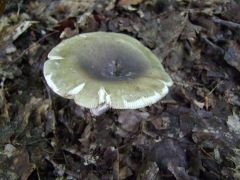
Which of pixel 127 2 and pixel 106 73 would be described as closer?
pixel 106 73

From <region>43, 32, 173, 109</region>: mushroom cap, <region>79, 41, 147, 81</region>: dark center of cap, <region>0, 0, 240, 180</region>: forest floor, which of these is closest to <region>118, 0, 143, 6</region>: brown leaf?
<region>0, 0, 240, 180</region>: forest floor

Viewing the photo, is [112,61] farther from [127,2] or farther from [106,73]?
[127,2]

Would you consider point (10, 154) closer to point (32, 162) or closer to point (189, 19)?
point (32, 162)

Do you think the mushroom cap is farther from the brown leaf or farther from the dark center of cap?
the brown leaf

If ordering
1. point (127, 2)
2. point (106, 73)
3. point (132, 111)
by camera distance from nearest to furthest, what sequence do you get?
point (106, 73) → point (132, 111) → point (127, 2)

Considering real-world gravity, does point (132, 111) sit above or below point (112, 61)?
below

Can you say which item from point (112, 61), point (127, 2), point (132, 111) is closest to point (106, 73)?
point (112, 61)

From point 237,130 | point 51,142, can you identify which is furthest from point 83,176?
point 237,130
